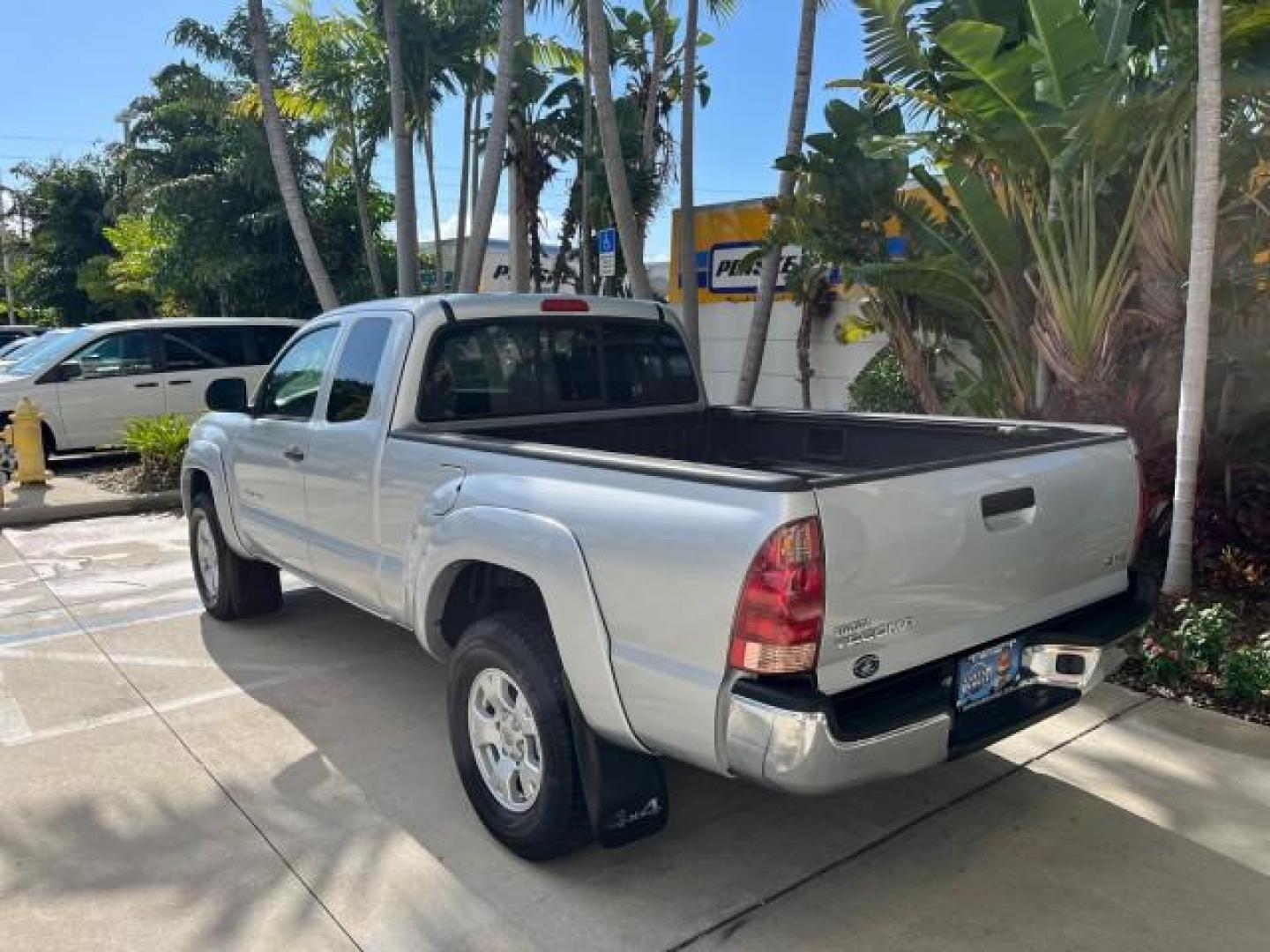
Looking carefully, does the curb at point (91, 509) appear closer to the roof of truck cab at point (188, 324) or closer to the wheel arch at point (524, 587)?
the roof of truck cab at point (188, 324)

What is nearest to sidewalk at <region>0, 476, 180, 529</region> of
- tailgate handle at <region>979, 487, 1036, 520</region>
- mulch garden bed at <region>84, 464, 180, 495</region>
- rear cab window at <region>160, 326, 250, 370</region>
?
mulch garden bed at <region>84, 464, 180, 495</region>

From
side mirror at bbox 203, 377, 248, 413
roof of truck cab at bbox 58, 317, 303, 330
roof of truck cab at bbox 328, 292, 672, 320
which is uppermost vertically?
roof of truck cab at bbox 58, 317, 303, 330

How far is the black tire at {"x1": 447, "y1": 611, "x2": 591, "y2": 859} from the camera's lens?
2982 millimetres

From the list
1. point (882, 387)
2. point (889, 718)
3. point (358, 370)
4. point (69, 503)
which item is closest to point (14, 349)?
point (69, 503)

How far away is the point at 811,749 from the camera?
2.41 meters

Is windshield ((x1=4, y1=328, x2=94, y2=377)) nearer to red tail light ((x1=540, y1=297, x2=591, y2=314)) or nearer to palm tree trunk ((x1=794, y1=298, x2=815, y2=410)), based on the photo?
palm tree trunk ((x1=794, y1=298, x2=815, y2=410))

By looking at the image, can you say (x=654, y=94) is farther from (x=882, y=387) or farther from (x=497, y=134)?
(x=882, y=387)

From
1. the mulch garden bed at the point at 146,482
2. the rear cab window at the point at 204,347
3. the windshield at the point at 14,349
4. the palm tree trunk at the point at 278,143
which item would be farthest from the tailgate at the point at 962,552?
the windshield at the point at 14,349

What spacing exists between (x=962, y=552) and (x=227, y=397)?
4.11 metres

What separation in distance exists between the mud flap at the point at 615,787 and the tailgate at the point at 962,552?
76 cm

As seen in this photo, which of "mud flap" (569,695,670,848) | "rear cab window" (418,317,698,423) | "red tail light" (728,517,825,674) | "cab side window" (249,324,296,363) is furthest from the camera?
"cab side window" (249,324,296,363)

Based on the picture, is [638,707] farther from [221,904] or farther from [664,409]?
[664,409]

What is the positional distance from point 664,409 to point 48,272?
3551cm

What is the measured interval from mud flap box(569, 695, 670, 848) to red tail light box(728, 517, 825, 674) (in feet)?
2.29
